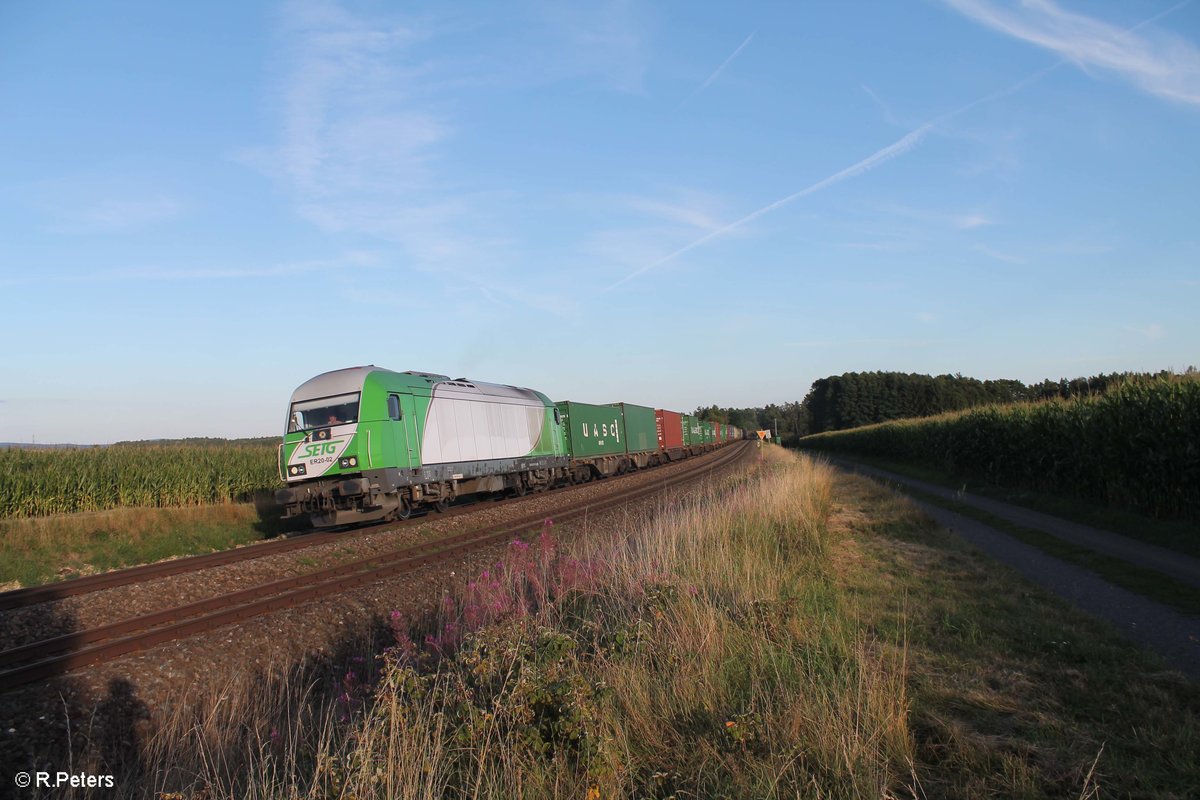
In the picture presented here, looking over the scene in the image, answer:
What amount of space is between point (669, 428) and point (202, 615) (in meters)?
41.4

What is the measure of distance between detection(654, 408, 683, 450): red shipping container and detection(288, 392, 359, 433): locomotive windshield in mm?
29984

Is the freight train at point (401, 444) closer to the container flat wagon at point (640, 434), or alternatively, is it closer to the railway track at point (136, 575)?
the railway track at point (136, 575)

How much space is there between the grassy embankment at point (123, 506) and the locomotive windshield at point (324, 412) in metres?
3.73

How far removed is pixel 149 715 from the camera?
612 centimetres

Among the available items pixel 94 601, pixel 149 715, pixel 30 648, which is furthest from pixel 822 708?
pixel 94 601

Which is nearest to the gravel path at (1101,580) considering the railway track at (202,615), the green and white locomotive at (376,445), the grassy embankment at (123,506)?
the railway track at (202,615)

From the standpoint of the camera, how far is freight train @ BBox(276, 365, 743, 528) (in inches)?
625

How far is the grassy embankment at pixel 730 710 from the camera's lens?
3.51 meters

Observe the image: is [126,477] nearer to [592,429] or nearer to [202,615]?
[202,615]

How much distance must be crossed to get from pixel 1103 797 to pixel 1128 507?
1362cm

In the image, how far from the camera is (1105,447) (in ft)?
49.8

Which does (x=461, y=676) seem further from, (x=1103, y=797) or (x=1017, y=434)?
(x=1017, y=434)

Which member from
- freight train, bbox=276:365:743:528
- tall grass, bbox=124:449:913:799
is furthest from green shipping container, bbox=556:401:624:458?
tall grass, bbox=124:449:913:799

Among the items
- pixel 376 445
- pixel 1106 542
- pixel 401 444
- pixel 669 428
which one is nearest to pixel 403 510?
pixel 401 444
